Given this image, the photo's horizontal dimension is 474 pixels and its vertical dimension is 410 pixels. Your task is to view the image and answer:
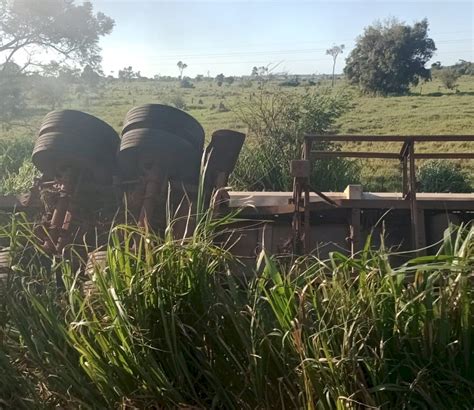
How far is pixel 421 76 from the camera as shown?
56312 mm

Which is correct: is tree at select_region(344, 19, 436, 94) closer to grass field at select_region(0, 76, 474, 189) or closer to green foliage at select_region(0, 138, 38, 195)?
grass field at select_region(0, 76, 474, 189)

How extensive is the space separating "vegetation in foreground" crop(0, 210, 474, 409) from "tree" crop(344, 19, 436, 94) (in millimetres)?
51264

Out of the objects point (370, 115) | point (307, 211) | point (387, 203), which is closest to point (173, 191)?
point (307, 211)

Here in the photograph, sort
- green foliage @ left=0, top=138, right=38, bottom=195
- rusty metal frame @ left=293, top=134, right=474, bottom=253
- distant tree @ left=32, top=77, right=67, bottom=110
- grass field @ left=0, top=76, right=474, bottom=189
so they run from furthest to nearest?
distant tree @ left=32, top=77, right=67, bottom=110
grass field @ left=0, top=76, right=474, bottom=189
green foliage @ left=0, top=138, right=38, bottom=195
rusty metal frame @ left=293, top=134, right=474, bottom=253

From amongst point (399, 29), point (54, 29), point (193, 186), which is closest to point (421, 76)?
point (399, 29)

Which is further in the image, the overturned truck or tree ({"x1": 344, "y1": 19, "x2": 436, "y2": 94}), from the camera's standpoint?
tree ({"x1": 344, "y1": 19, "x2": 436, "y2": 94})

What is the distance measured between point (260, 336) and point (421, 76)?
183 ft

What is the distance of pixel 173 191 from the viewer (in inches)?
217

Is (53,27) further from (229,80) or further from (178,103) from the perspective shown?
Result: (229,80)

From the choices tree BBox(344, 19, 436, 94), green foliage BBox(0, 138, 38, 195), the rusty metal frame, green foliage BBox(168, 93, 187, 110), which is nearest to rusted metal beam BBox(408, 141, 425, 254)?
the rusty metal frame

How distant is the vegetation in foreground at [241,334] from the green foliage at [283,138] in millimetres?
8213

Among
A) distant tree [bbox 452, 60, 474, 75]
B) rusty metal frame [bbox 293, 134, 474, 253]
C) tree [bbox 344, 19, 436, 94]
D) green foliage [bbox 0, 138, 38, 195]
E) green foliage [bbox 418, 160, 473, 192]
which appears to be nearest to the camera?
rusty metal frame [bbox 293, 134, 474, 253]

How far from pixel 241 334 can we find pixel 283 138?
10.4 m

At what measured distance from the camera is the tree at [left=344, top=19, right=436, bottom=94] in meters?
53.4
